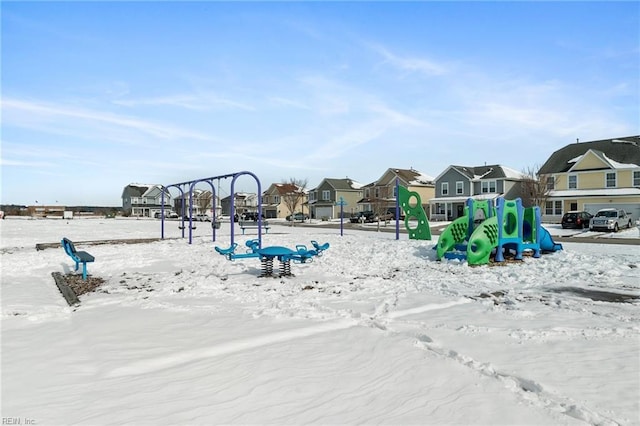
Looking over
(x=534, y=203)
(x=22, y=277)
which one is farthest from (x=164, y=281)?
(x=534, y=203)

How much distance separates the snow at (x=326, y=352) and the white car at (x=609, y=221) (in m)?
22.6

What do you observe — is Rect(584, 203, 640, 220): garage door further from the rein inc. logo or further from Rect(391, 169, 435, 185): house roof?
the rein inc. logo

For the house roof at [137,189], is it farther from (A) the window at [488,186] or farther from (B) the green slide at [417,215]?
(B) the green slide at [417,215]

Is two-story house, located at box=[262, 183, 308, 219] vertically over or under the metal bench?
over

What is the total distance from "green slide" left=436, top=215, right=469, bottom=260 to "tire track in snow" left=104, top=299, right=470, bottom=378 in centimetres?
745

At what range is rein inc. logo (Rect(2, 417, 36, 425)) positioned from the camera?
3734 mm

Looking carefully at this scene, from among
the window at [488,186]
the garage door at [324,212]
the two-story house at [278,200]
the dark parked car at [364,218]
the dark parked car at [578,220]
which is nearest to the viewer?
the dark parked car at [578,220]

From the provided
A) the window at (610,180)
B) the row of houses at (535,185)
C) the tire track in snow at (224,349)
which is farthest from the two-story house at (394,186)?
the tire track in snow at (224,349)

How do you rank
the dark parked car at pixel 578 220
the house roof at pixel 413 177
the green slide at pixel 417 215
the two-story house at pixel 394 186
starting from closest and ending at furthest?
1. the green slide at pixel 417 215
2. the dark parked car at pixel 578 220
3. the two-story house at pixel 394 186
4. the house roof at pixel 413 177

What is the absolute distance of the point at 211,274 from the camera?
1166 cm

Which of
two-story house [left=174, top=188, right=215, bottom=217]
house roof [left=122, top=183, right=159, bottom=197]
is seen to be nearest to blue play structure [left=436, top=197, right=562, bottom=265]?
two-story house [left=174, top=188, right=215, bottom=217]

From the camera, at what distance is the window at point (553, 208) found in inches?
1650

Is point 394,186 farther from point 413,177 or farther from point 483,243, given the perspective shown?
point 483,243

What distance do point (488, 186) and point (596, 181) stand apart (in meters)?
11.0
